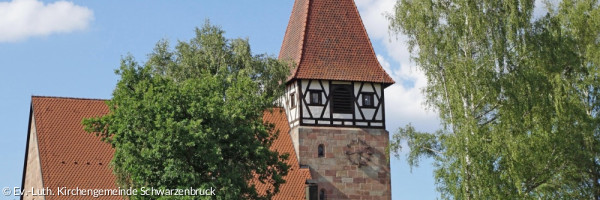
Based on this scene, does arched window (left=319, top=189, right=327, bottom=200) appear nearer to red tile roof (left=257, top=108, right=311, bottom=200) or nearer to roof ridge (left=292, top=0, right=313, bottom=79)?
red tile roof (left=257, top=108, right=311, bottom=200)

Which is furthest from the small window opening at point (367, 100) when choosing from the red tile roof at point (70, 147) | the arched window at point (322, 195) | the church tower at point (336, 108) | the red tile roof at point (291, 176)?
the red tile roof at point (70, 147)

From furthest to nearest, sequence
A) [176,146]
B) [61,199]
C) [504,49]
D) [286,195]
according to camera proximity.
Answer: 1. [286,195]
2. [61,199]
3. [504,49]
4. [176,146]

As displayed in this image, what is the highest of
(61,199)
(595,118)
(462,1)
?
(462,1)

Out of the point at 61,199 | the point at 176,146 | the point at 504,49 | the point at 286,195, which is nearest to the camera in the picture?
the point at 176,146

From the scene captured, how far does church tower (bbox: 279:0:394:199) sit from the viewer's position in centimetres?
3688

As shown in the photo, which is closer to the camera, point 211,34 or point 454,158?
point 454,158

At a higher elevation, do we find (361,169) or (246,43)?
(246,43)

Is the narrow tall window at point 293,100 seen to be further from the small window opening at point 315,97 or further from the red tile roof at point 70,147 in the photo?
the red tile roof at point 70,147

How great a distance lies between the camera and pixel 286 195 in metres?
36.0

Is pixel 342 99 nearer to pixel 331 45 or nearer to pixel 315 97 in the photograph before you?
pixel 315 97

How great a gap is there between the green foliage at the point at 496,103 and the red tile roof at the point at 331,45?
600 cm

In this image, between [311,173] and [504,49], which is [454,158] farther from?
[311,173]

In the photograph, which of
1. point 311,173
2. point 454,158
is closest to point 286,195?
point 311,173

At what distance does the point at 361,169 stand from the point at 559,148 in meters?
8.07
